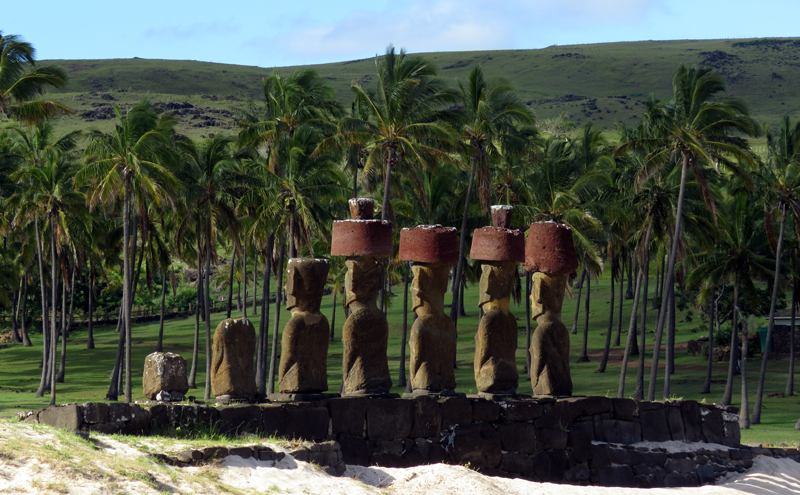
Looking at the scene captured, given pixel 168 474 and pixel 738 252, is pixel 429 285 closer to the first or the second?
pixel 168 474

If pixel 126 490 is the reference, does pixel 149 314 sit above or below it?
below

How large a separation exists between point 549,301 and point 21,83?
19.1 metres

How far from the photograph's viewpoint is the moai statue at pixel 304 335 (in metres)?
14.2

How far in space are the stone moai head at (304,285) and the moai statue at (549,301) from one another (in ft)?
13.8

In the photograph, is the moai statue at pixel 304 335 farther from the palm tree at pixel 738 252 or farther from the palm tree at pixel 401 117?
the palm tree at pixel 738 252

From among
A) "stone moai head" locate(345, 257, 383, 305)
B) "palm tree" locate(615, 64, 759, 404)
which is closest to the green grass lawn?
"palm tree" locate(615, 64, 759, 404)

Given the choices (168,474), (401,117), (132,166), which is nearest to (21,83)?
(132,166)

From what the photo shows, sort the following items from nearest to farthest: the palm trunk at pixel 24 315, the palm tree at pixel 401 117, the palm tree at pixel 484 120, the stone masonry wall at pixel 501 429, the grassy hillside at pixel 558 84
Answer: the stone masonry wall at pixel 501 429 < the palm tree at pixel 401 117 < the palm tree at pixel 484 120 < the palm trunk at pixel 24 315 < the grassy hillside at pixel 558 84

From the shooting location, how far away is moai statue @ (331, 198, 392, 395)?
14727 millimetres

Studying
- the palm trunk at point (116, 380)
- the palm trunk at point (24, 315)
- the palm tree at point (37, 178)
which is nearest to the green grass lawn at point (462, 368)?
the palm trunk at point (24, 315)

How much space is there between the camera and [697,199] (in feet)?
114

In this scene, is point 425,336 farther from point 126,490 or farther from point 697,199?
point 697,199

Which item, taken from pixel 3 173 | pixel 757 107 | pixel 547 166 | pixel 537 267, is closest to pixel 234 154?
pixel 3 173

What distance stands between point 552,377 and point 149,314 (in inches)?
2323
